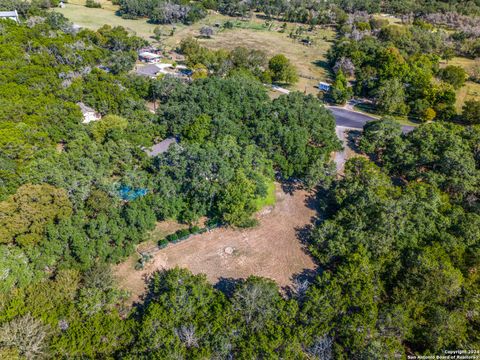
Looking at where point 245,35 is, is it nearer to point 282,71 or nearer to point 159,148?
point 282,71

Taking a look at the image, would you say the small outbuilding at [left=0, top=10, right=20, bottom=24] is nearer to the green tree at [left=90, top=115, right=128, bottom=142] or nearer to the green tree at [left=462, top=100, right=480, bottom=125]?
the green tree at [left=90, top=115, right=128, bottom=142]

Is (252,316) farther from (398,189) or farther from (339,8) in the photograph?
(339,8)

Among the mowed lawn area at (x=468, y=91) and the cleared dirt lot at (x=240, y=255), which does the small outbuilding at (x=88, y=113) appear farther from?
the mowed lawn area at (x=468, y=91)

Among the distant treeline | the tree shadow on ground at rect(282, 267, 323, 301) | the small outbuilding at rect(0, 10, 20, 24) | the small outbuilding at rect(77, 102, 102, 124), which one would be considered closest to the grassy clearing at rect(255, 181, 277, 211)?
the tree shadow on ground at rect(282, 267, 323, 301)

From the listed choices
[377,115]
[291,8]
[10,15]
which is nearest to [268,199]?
[377,115]

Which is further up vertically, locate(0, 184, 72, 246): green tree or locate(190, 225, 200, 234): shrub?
locate(0, 184, 72, 246): green tree

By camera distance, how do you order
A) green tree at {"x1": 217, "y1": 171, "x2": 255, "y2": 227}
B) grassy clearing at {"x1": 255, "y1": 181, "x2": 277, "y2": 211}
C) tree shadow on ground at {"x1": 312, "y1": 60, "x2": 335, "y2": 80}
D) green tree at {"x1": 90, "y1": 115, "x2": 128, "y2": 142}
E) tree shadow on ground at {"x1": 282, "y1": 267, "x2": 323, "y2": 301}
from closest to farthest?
tree shadow on ground at {"x1": 282, "y1": 267, "x2": 323, "y2": 301} < green tree at {"x1": 217, "y1": 171, "x2": 255, "y2": 227} < grassy clearing at {"x1": 255, "y1": 181, "x2": 277, "y2": 211} < green tree at {"x1": 90, "y1": 115, "x2": 128, "y2": 142} < tree shadow on ground at {"x1": 312, "y1": 60, "x2": 335, "y2": 80}
